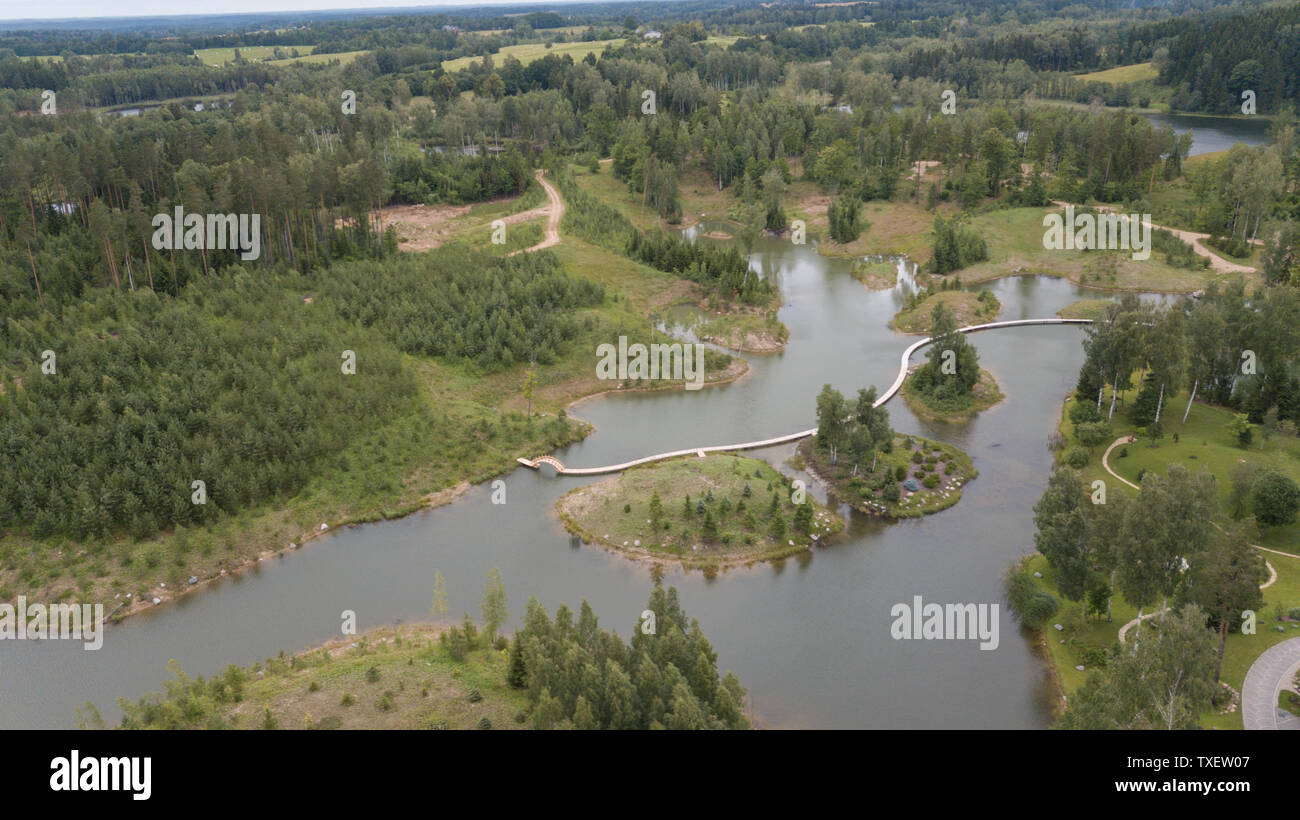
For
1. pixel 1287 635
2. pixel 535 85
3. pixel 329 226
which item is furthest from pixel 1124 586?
pixel 535 85

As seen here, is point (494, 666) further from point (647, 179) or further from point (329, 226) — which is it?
point (647, 179)

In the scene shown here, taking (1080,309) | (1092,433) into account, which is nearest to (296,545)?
(1092,433)

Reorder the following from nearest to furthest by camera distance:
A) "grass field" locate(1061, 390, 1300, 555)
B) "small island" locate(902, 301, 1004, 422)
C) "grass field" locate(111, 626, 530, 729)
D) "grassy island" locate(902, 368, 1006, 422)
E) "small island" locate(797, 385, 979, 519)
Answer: "grass field" locate(111, 626, 530, 729) < "grass field" locate(1061, 390, 1300, 555) < "small island" locate(797, 385, 979, 519) < "grassy island" locate(902, 368, 1006, 422) < "small island" locate(902, 301, 1004, 422)

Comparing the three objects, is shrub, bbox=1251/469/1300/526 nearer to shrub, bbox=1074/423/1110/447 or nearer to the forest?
shrub, bbox=1074/423/1110/447

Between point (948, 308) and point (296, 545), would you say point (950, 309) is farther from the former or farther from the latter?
point (296, 545)

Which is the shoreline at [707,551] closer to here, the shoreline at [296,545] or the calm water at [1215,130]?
the shoreline at [296,545]

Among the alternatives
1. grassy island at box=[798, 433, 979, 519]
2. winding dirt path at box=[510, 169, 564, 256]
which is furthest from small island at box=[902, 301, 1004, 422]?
winding dirt path at box=[510, 169, 564, 256]
